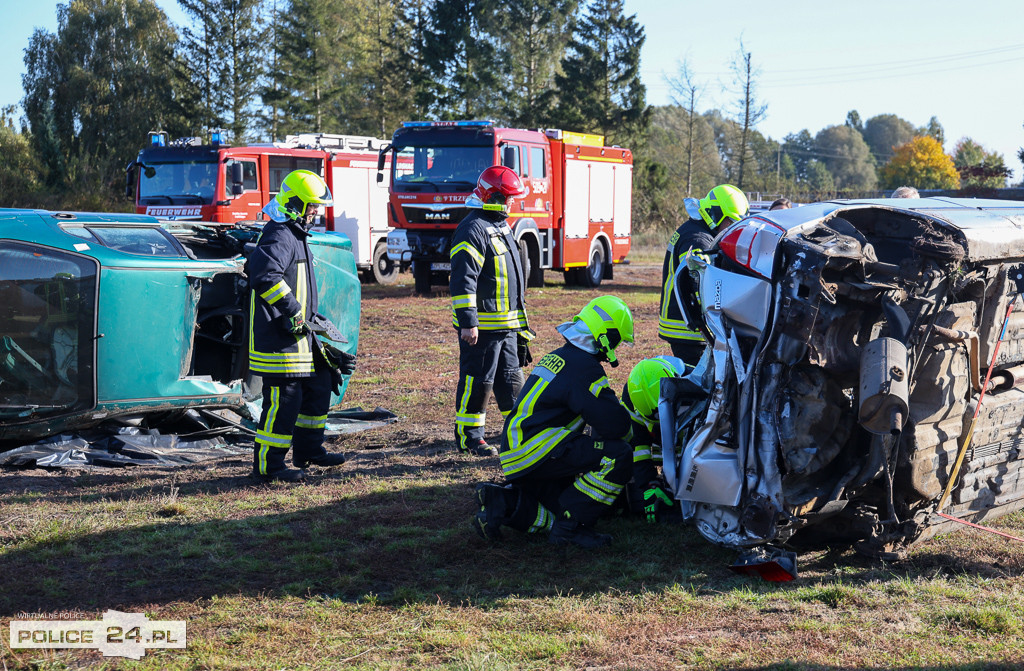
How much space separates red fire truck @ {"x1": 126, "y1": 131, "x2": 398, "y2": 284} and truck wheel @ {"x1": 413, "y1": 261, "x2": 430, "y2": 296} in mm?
1657

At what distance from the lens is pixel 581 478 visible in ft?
15.2

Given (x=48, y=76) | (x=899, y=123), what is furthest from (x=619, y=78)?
(x=899, y=123)

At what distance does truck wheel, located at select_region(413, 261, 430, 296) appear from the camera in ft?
56.2

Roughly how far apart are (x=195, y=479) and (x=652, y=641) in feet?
11.3

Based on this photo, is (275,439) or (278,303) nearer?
(278,303)

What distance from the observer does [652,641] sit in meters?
3.53

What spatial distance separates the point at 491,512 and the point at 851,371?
1815mm

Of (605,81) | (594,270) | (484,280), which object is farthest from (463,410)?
(605,81)

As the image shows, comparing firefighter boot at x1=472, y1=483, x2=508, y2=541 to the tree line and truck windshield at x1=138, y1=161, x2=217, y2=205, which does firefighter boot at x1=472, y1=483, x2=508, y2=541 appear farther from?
the tree line

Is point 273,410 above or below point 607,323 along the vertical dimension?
below

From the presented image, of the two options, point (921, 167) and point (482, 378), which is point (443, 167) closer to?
point (482, 378)

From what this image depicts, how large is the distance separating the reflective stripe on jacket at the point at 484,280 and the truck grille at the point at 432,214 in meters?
9.18

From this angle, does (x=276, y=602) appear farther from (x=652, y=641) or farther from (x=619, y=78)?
(x=619, y=78)

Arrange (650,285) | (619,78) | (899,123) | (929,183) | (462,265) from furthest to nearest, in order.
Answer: (899,123)
(929,183)
(619,78)
(650,285)
(462,265)
